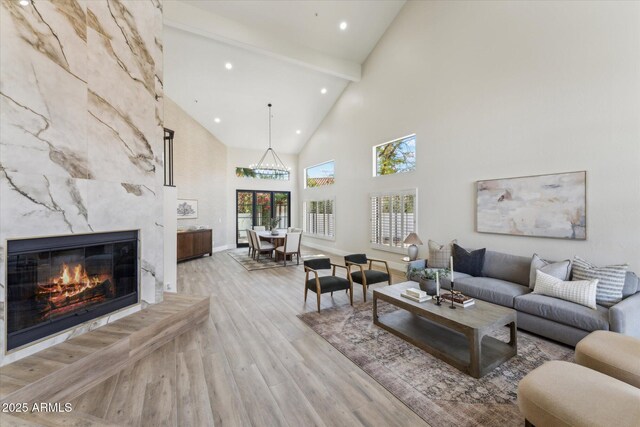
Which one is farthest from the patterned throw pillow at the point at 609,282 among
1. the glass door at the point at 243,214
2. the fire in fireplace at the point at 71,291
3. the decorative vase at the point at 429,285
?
the glass door at the point at 243,214

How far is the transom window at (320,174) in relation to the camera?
8.93 metres

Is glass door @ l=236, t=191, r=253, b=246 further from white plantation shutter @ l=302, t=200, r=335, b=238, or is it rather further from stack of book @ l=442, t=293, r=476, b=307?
stack of book @ l=442, t=293, r=476, b=307

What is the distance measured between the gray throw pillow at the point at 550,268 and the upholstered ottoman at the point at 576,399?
2071 millimetres

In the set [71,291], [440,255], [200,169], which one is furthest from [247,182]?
[71,291]

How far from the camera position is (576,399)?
1.43 metres

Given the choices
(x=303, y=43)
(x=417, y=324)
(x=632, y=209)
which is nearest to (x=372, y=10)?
(x=303, y=43)

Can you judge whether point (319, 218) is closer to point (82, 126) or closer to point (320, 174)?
point (320, 174)

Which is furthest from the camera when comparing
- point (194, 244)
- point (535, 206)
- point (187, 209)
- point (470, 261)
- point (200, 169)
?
point (200, 169)

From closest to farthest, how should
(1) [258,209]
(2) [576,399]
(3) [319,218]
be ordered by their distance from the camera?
(2) [576,399]
(3) [319,218]
(1) [258,209]

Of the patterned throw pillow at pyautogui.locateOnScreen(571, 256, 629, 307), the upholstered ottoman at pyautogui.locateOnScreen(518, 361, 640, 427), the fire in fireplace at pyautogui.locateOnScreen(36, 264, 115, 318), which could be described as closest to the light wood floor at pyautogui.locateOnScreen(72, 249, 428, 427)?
the upholstered ottoman at pyautogui.locateOnScreen(518, 361, 640, 427)

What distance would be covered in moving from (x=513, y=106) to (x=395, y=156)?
8.43 ft

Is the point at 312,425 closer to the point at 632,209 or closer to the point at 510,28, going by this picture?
the point at 632,209

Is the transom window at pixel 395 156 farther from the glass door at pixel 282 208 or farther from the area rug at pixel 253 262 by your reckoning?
the glass door at pixel 282 208

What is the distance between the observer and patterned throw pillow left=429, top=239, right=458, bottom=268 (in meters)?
4.60
